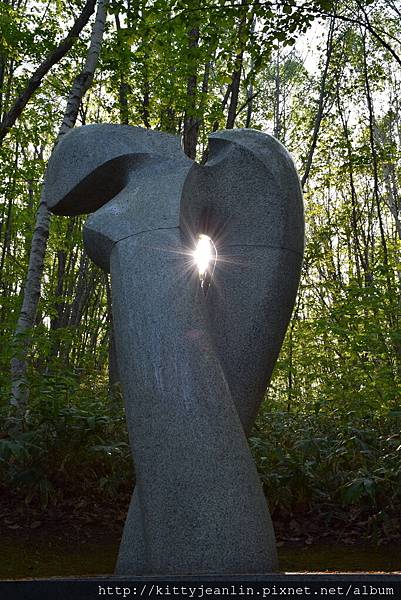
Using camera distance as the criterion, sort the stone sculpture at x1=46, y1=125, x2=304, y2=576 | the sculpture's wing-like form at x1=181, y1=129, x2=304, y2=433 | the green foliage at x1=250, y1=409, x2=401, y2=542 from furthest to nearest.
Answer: the green foliage at x1=250, y1=409, x2=401, y2=542 → the sculpture's wing-like form at x1=181, y1=129, x2=304, y2=433 → the stone sculpture at x1=46, y1=125, x2=304, y2=576

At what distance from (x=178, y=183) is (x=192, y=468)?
1536 mm

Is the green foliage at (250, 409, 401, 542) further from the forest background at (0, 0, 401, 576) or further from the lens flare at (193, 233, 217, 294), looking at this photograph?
the lens flare at (193, 233, 217, 294)

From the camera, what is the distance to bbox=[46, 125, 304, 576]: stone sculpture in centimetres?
273

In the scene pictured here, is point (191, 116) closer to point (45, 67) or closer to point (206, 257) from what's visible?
point (45, 67)

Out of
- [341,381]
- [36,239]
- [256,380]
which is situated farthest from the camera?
[341,381]

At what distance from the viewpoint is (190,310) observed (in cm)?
308

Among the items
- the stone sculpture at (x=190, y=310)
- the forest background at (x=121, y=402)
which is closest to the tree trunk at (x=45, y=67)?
the forest background at (x=121, y=402)

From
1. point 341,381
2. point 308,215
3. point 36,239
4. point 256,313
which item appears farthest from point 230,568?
point 308,215

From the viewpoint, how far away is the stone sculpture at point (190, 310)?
2730 mm

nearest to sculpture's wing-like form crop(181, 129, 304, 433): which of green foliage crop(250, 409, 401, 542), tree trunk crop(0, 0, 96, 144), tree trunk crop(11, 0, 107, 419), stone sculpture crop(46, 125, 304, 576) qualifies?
stone sculpture crop(46, 125, 304, 576)

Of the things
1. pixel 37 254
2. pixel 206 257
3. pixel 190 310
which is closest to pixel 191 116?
pixel 37 254

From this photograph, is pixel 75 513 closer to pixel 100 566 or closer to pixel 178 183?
pixel 100 566

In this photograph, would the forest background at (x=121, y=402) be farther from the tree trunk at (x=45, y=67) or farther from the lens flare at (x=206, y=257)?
the lens flare at (x=206, y=257)

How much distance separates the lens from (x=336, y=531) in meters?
4.80
